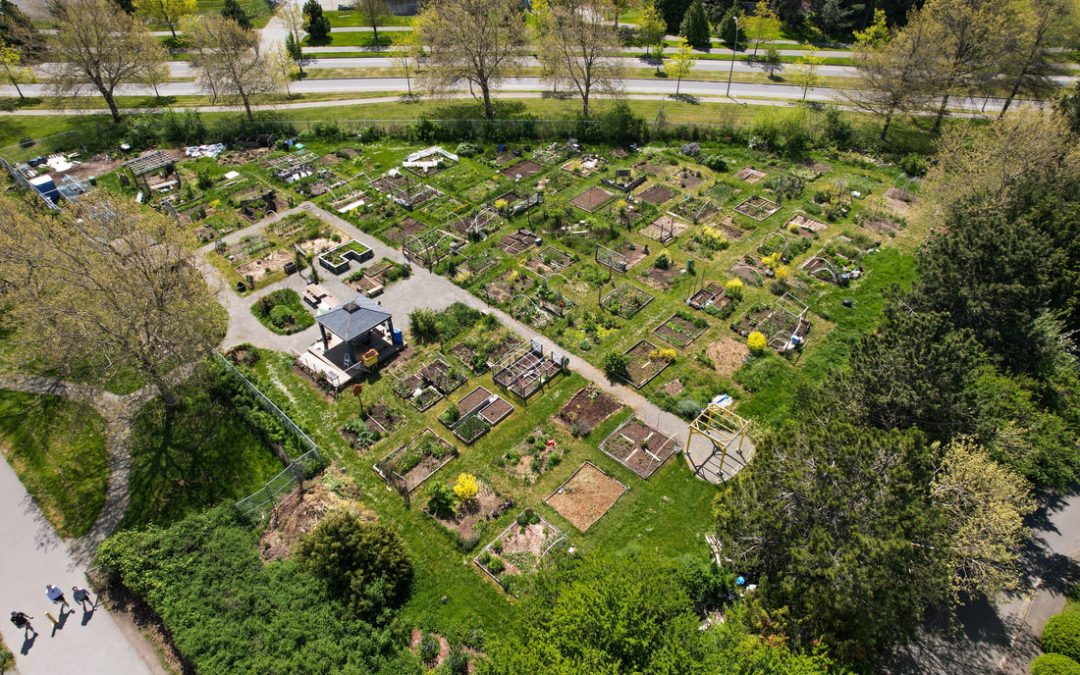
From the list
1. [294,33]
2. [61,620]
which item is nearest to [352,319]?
[61,620]

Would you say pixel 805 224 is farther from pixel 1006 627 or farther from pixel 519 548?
pixel 519 548

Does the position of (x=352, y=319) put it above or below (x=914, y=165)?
below

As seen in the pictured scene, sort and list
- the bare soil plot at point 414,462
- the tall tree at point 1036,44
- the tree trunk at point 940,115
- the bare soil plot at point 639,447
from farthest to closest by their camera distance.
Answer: the tree trunk at point 940,115 < the tall tree at point 1036,44 < the bare soil plot at point 639,447 < the bare soil plot at point 414,462

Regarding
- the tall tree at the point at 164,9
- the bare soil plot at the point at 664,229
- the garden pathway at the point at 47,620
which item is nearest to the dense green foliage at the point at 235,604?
the garden pathway at the point at 47,620

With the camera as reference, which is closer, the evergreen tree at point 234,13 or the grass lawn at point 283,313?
the grass lawn at point 283,313

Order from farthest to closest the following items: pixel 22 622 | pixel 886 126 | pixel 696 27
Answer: pixel 696 27 < pixel 886 126 < pixel 22 622

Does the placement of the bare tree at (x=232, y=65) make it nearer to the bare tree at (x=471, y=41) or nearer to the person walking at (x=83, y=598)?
the bare tree at (x=471, y=41)

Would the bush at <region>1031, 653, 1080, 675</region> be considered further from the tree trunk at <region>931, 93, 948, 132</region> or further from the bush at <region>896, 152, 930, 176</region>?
the tree trunk at <region>931, 93, 948, 132</region>
